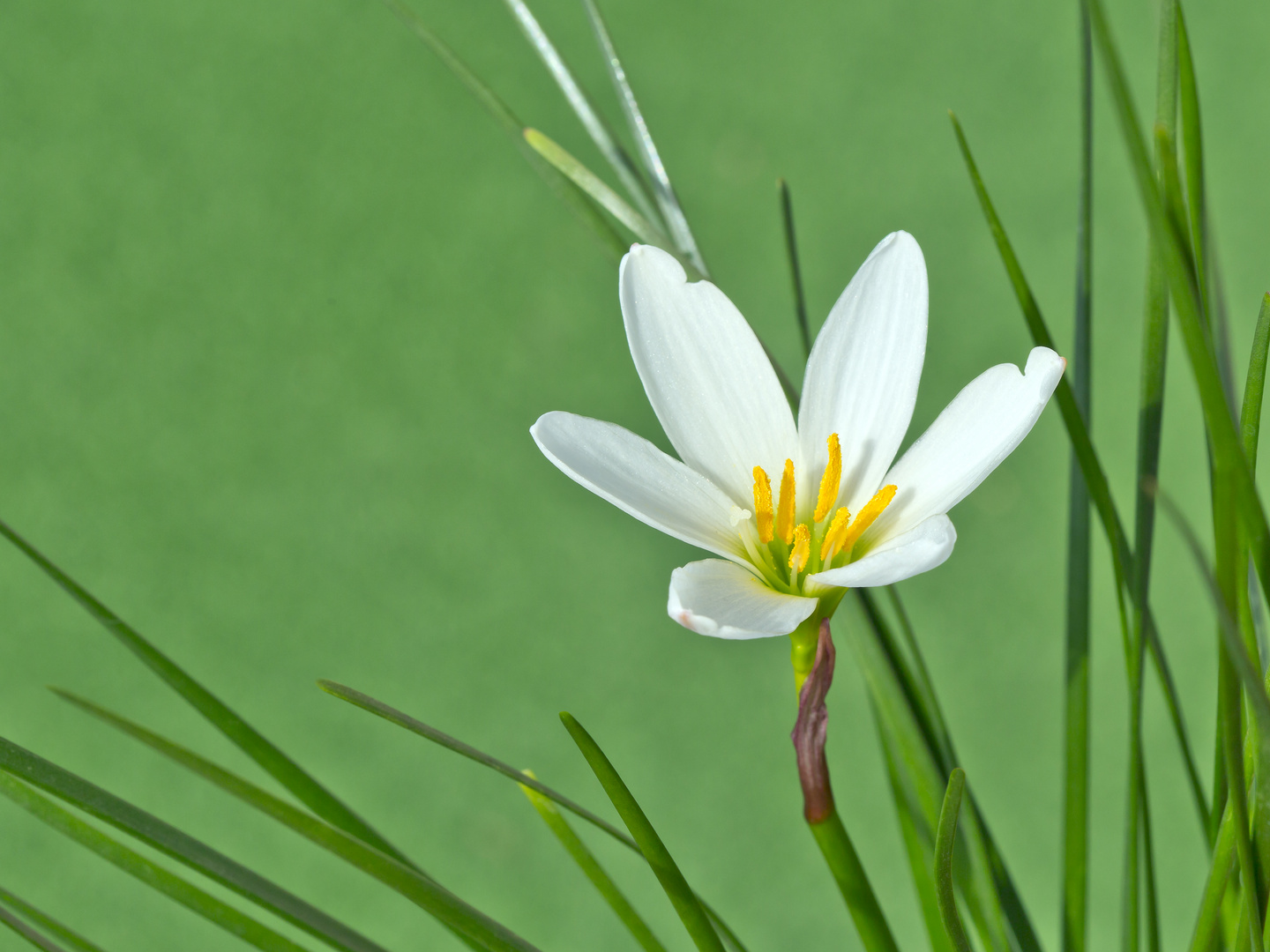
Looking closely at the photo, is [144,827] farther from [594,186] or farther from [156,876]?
[594,186]

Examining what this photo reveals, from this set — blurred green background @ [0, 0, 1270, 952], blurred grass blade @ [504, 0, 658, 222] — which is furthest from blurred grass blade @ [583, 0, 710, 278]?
blurred green background @ [0, 0, 1270, 952]

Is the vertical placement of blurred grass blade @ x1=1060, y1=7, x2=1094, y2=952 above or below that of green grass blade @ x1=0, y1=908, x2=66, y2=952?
above

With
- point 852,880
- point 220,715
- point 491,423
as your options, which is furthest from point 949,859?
point 491,423

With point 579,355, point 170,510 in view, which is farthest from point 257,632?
point 579,355

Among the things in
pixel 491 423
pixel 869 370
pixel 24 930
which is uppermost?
pixel 491 423

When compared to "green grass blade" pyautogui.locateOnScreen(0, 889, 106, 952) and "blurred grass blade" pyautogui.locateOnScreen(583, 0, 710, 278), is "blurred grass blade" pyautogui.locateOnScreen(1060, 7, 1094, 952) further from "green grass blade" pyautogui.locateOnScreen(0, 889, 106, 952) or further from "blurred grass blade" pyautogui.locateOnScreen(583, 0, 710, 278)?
"green grass blade" pyautogui.locateOnScreen(0, 889, 106, 952)

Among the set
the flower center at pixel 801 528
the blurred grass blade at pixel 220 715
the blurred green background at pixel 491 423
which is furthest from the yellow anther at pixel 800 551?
the blurred green background at pixel 491 423

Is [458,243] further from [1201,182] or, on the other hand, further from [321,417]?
[1201,182]
